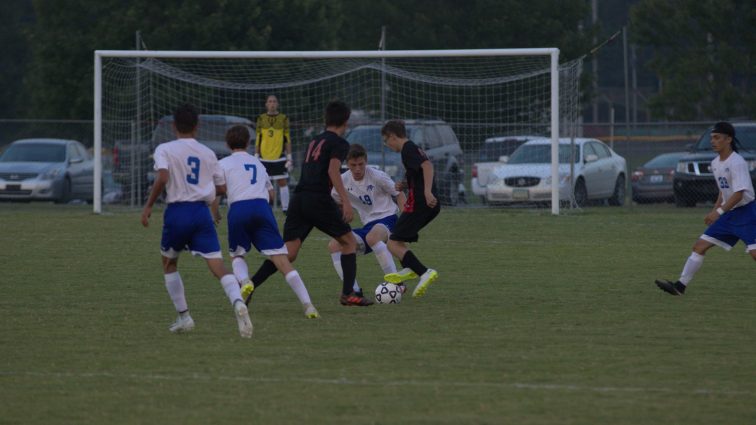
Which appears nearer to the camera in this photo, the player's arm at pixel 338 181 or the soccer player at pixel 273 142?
the player's arm at pixel 338 181

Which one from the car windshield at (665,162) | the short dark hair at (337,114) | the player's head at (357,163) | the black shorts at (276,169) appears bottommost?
the player's head at (357,163)

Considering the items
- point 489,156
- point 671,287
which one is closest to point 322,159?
point 671,287

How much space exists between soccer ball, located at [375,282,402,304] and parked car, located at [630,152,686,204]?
58.9 feet

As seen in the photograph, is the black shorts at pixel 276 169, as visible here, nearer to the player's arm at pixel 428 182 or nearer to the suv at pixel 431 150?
the suv at pixel 431 150

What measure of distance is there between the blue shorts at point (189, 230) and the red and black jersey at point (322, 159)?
4.90 ft

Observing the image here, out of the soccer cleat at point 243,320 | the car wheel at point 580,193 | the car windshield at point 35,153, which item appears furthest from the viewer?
the car windshield at point 35,153

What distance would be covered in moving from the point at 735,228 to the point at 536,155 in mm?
14786

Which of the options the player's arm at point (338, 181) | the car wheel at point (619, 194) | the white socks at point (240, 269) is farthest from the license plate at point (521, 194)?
the white socks at point (240, 269)

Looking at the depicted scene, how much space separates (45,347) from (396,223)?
12.9 ft

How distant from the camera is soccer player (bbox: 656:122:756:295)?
1132 centimetres

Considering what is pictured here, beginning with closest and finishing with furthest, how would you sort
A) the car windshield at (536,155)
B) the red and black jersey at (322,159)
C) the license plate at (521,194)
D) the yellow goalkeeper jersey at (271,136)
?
the red and black jersey at (322,159)
the yellow goalkeeper jersey at (271,136)
the license plate at (521,194)
the car windshield at (536,155)

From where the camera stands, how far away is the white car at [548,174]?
25.6 meters

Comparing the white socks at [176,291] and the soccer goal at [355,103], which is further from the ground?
the soccer goal at [355,103]

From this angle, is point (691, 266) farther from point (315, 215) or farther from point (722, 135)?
point (315, 215)
